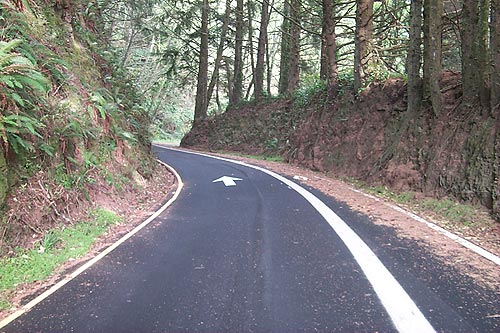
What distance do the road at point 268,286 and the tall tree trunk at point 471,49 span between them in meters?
4.93

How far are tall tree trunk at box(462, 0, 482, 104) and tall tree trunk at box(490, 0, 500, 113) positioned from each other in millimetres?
403

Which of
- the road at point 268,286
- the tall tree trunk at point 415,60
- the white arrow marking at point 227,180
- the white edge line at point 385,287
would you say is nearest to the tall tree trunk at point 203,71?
the white arrow marking at point 227,180

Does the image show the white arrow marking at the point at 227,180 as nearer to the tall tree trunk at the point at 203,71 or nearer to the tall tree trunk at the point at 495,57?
the tall tree trunk at the point at 495,57

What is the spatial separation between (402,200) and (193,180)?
6.74 m

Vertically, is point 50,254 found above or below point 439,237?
below

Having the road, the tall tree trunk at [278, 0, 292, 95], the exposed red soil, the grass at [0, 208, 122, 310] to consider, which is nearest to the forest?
the grass at [0, 208, 122, 310]

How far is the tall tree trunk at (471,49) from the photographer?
9445 millimetres

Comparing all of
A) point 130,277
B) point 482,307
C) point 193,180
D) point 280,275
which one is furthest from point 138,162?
point 482,307

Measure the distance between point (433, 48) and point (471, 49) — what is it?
1.56m

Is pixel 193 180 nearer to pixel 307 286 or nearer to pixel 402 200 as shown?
pixel 402 200

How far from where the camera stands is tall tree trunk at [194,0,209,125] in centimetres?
2819

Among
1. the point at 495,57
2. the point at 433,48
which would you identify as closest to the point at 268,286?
the point at 495,57

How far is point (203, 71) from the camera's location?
29422mm

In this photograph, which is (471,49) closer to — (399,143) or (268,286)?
(399,143)
